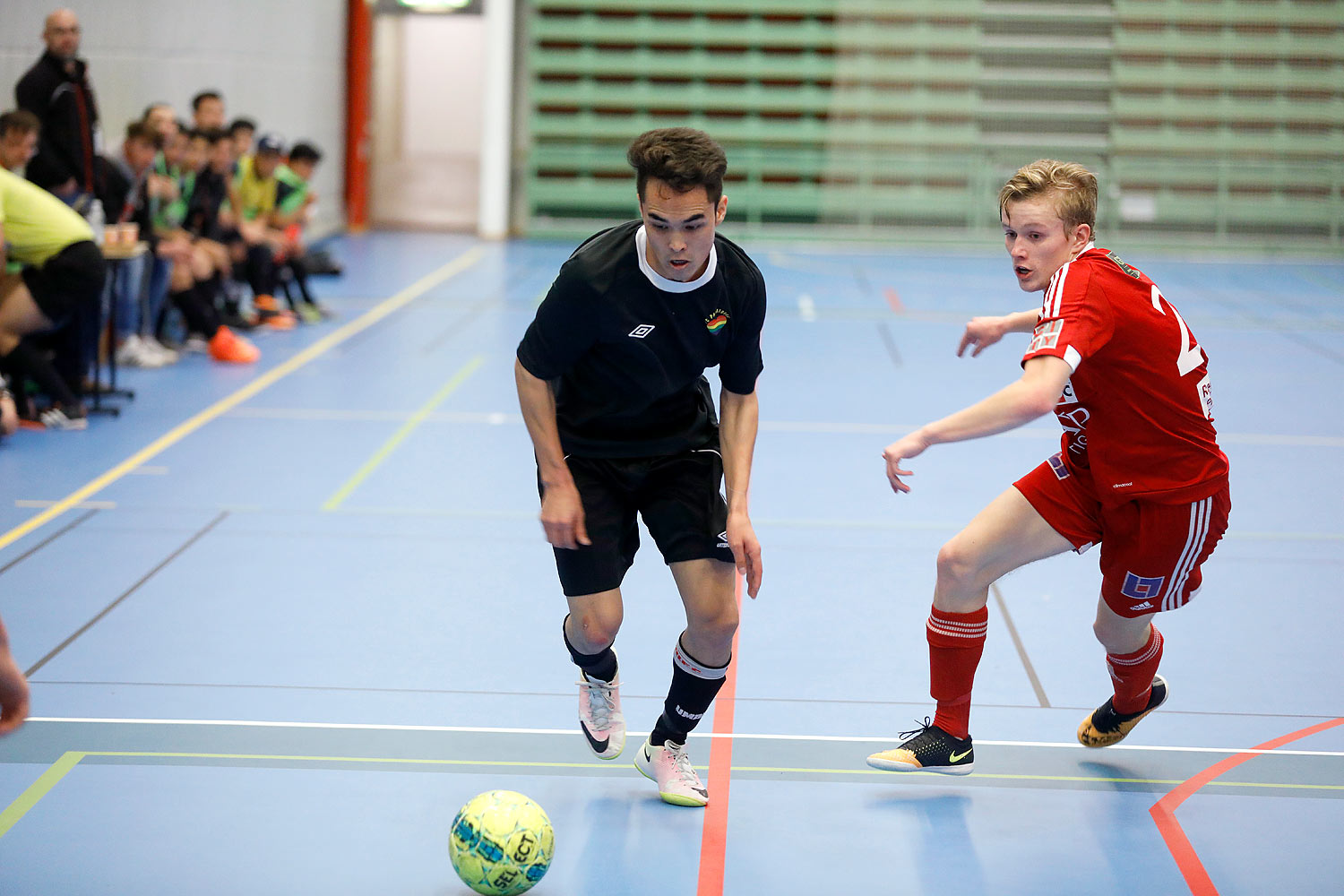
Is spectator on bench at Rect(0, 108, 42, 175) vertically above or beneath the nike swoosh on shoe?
above

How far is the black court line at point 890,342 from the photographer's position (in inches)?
413

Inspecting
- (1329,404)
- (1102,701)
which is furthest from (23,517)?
(1329,404)

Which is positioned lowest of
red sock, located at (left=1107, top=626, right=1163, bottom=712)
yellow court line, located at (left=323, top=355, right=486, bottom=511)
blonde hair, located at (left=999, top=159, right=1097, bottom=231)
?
yellow court line, located at (left=323, top=355, right=486, bottom=511)

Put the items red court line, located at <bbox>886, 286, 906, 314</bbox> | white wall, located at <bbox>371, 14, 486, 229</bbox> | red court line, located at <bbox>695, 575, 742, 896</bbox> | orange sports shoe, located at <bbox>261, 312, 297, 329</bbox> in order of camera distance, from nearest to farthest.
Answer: red court line, located at <bbox>695, 575, 742, 896</bbox>
orange sports shoe, located at <bbox>261, 312, 297, 329</bbox>
red court line, located at <bbox>886, 286, 906, 314</bbox>
white wall, located at <bbox>371, 14, 486, 229</bbox>

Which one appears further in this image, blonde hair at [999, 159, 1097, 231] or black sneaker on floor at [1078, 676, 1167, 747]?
black sneaker on floor at [1078, 676, 1167, 747]

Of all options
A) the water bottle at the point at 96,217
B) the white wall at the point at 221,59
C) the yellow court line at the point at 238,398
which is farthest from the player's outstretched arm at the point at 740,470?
the white wall at the point at 221,59

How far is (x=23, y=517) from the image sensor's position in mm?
5969

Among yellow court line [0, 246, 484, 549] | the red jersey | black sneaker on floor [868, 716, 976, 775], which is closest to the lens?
the red jersey

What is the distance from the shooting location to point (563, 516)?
326cm

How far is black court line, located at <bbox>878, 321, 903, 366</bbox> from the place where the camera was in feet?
34.4

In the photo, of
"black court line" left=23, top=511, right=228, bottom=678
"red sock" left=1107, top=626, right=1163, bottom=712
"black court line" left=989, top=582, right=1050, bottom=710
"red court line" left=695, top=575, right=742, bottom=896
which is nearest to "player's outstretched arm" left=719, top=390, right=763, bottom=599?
"red court line" left=695, top=575, right=742, bottom=896

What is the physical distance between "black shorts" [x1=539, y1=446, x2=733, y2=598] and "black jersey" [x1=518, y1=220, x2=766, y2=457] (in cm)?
4

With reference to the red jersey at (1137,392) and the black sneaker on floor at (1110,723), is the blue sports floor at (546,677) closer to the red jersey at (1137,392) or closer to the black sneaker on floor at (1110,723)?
the black sneaker on floor at (1110,723)

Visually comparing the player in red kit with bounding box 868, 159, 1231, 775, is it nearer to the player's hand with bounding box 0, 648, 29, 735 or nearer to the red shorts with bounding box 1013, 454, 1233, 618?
the red shorts with bounding box 1013, 454, 1233, 618
